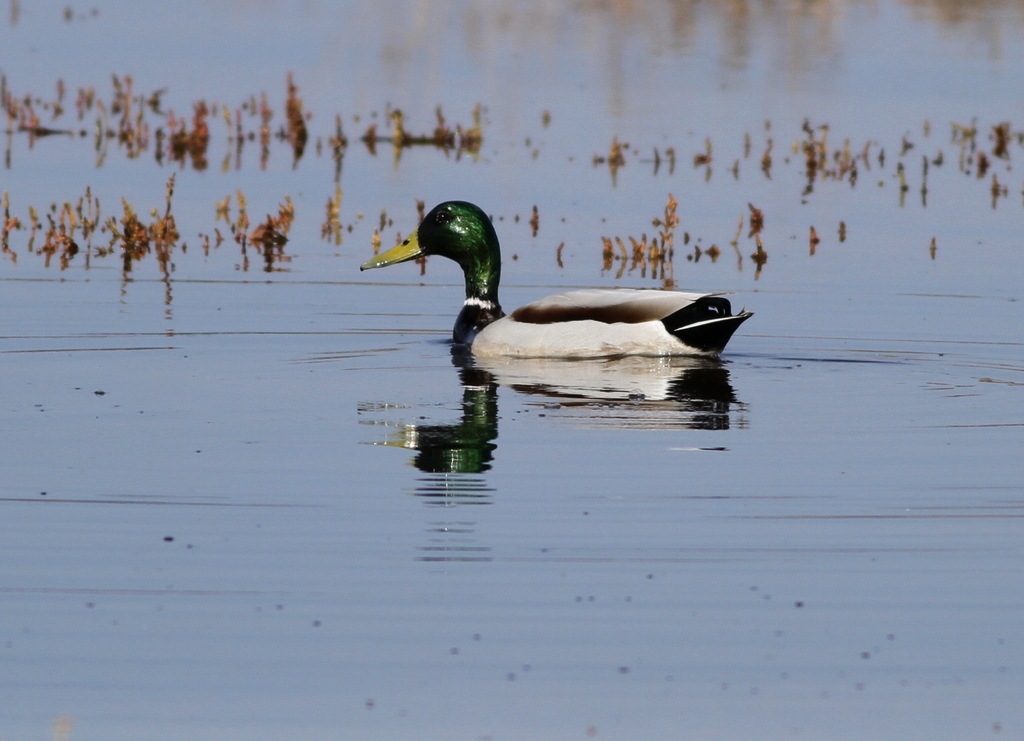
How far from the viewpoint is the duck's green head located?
43.1 ft

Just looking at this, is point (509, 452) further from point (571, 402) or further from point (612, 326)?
point (612, 326)

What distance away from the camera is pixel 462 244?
525 inches

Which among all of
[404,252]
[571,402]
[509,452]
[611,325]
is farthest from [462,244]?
[509,452]

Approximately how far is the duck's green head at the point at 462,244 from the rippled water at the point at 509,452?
441 mm

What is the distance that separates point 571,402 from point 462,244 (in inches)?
141

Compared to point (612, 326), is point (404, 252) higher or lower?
higher

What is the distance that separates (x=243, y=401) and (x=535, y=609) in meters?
4.00

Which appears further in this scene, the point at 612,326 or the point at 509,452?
the point at 612,326

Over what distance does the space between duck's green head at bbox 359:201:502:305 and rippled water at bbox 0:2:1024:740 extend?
0.44 meters

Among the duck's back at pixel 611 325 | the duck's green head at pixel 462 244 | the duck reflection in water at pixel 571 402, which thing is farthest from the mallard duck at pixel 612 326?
the duck's green head at pixel 462 244

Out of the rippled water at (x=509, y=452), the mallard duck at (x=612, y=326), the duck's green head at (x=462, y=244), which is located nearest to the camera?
the rippled water at (x=509, y=452)

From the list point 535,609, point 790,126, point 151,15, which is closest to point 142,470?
point 535,609

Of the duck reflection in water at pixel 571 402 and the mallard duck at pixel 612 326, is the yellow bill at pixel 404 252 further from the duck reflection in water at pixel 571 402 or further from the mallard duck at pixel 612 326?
the duck reflection in water at pixel 571 402

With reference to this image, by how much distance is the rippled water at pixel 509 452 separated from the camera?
5.42 m
